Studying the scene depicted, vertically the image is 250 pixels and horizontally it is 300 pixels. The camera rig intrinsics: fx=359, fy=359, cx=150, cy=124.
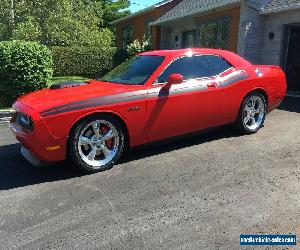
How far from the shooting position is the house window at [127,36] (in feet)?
90.2

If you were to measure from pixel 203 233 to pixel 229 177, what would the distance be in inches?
54.4

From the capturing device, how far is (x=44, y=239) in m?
3.24

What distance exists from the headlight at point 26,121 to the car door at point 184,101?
1.57 metres

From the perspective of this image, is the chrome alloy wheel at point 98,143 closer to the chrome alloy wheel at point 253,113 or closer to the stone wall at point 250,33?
the chrome alloy wheel at point 253,113

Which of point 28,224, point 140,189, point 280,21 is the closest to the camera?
point 28,224

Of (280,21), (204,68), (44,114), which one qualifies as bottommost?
(44,114)

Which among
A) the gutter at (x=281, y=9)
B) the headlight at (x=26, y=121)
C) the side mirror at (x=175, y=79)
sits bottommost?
the headlight at (x=26, y=121)

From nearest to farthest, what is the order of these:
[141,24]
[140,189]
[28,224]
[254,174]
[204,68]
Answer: [28,224]
[140,189]
[254,174]
[204,68]
[141,24]

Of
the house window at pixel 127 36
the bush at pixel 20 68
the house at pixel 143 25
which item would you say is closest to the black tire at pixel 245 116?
the bush at pixel 20 68

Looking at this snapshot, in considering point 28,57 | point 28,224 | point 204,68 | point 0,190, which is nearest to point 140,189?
point 28,224

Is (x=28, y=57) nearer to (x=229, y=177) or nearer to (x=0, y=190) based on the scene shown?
(x=0, y=190)

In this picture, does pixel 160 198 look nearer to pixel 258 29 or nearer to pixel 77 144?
pixel 77 144

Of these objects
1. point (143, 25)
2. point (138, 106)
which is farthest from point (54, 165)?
point (143, 25)

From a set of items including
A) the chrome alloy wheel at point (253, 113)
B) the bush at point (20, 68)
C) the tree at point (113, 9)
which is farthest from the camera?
the tree at point (113, 9)
